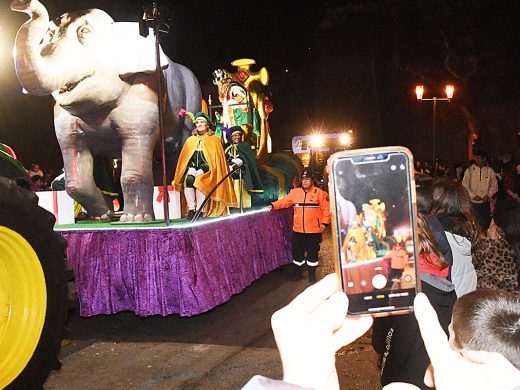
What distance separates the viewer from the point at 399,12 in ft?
95.3

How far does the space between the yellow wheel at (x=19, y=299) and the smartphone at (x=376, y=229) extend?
2.40 m

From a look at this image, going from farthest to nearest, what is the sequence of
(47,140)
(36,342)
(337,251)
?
(47,140)
(36,342)
(337,251)

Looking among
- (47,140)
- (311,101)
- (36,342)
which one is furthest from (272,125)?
(36,342)

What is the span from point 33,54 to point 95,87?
78 centimetres

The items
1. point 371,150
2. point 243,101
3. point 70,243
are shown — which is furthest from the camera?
point 243,101

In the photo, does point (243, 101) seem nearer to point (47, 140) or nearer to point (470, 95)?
point (47, 140)

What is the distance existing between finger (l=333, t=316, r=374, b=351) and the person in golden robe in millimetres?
6068

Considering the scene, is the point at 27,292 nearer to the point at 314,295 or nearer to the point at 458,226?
the point at 458,226

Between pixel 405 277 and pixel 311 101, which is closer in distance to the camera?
pixel 405 277

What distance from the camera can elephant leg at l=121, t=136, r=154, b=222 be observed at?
672 cm

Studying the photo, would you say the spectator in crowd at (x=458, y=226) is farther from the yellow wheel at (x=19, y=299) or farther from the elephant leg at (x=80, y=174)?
the elephant leg at (x=80, y=174)

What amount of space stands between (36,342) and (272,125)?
3093 centimetres

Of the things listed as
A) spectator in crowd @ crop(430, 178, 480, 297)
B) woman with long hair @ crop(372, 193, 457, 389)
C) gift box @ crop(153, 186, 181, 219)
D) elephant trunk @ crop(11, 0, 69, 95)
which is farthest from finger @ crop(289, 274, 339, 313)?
gift box @ crop(153, 186, 181, 219)

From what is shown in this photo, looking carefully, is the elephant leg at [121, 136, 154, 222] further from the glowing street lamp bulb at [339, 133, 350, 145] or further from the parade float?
the glowing street lamp bulb at [339, 133, 350, 145]
